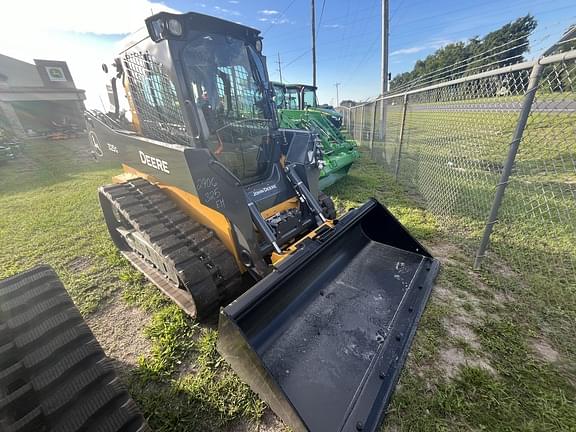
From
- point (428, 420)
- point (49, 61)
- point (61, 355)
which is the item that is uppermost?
point (49, 61)

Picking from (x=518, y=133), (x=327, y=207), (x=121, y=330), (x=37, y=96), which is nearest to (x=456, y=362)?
(x=518, y=133)

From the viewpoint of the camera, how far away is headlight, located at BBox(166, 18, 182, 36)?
227cm

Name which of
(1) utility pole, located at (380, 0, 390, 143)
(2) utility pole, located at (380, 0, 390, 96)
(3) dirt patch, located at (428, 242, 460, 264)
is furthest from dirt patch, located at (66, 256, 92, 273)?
(2) utility pole, located at (380, 0, 390, 96)

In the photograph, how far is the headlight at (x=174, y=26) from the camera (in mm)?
2273

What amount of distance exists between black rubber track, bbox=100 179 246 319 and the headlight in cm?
165

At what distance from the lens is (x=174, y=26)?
230 cm

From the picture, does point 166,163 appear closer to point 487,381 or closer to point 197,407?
point 197,407

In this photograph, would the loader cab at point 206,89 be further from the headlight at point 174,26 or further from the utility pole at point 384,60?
the utility pole at point 384,60

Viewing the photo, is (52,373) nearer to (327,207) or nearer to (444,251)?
(327,207)

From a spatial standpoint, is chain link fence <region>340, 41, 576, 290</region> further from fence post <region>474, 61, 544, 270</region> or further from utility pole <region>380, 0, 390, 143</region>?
utility pole <region>380, 0, 390, 143</region>

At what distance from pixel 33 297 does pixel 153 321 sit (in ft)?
4.53

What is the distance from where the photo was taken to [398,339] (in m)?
2.11

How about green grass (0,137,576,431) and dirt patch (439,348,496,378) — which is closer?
green grass (0,137,576,431)

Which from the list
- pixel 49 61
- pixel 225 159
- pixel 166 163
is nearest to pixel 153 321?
pixel 166 163
